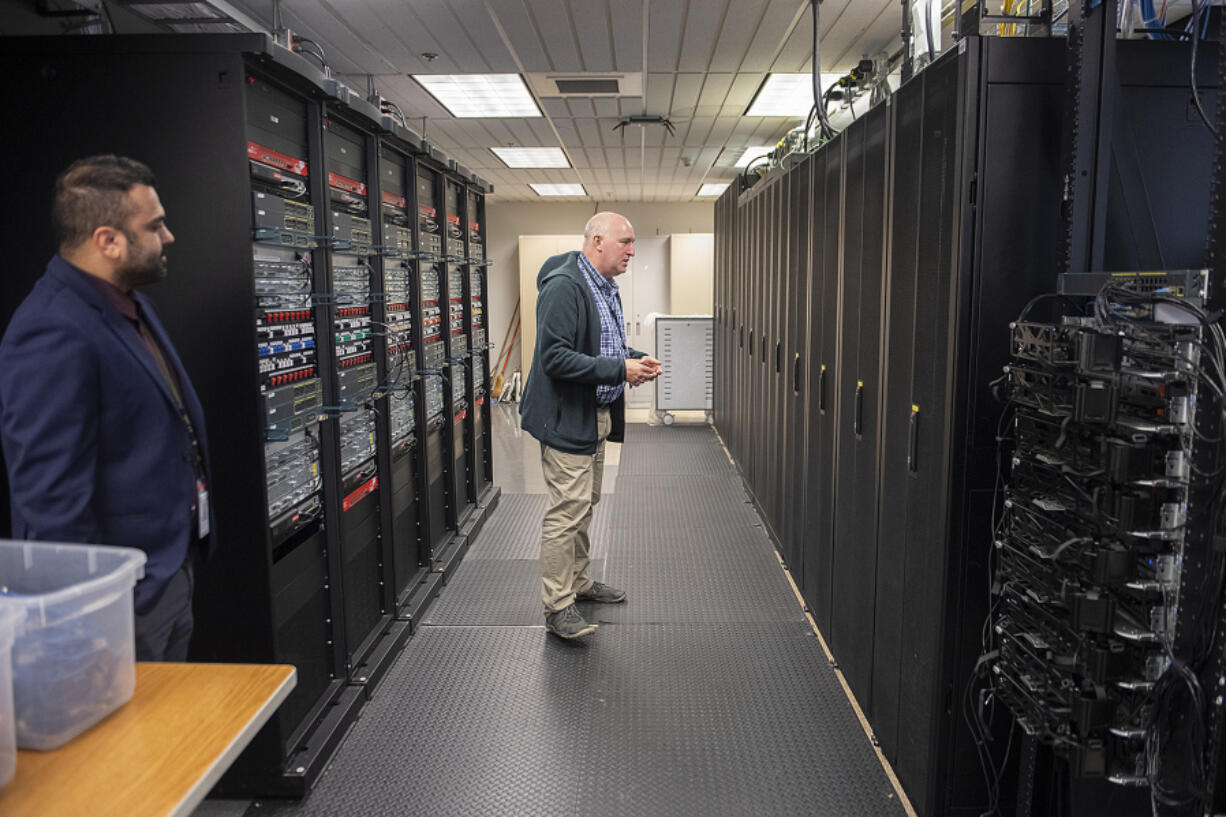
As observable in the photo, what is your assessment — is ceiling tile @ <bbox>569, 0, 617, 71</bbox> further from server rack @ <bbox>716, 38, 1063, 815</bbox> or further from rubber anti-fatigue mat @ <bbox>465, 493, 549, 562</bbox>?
rubber anti-fatigue mat @ <bbox>465, 493, 549, 562</bbox>

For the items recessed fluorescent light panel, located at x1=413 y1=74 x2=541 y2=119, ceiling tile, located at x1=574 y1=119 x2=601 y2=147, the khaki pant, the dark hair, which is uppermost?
ceiling tile, located at x1=574 y1=119 x2=601 y2=147

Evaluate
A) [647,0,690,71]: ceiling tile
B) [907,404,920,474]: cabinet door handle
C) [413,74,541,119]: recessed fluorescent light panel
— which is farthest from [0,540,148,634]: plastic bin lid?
[413,74,541,119]: recessed fluorescent light panel

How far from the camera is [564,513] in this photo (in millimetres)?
3148

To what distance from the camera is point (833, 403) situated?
2.89m

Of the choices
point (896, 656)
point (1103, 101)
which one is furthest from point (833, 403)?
point (1103, 101)

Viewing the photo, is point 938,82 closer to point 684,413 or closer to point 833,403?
point 833,403

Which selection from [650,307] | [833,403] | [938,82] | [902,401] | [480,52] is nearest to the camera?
[938,82]

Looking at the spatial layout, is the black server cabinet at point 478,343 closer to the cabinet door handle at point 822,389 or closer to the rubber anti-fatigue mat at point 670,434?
the cabinet door handle at point 822,389

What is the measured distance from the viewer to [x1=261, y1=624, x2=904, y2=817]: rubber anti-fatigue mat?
7.20 ft

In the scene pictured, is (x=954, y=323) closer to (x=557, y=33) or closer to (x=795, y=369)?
(x=795, y=369)

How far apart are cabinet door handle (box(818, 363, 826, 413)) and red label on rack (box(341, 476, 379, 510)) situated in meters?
1.71

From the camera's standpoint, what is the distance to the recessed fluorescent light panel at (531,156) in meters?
6.68

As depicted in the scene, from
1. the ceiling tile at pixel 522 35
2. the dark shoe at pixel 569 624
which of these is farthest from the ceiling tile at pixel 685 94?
the dark shoe at pixel 569 624

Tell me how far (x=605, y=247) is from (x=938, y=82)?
4.92 ft
